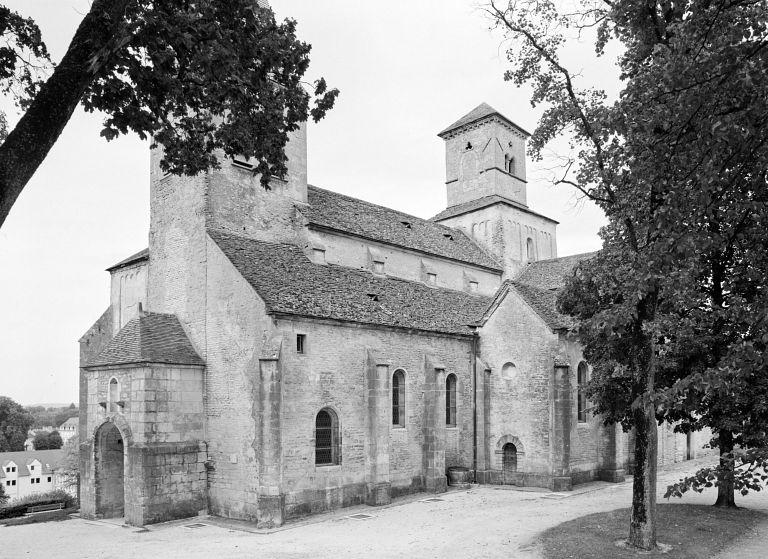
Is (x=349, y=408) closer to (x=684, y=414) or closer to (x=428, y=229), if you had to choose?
(x=684, y=414)

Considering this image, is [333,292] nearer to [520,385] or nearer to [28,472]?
[520,385]

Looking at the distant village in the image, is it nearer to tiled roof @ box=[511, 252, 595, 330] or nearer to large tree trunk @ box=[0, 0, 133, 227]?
tiled roof @ box=[511, 252, 595, 330]

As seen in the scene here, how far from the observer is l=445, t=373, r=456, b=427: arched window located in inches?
1141

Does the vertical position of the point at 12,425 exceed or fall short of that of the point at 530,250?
it falls short

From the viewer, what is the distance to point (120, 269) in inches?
1283

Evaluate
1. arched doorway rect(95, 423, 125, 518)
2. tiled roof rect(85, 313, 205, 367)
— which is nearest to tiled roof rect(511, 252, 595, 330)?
tiled roof rect(85, 313, 205, 367)

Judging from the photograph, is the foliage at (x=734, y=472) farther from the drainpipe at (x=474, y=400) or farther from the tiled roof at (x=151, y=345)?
the drainpipe at (x=474, y=400)

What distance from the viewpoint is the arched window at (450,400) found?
1141 inches

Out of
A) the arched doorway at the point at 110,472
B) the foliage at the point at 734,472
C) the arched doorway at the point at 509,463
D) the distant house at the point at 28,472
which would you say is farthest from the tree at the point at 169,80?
the distant house at the point at 28,472

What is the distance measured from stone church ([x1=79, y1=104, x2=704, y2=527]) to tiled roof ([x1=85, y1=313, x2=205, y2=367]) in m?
0.07

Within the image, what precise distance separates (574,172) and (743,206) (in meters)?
8.95

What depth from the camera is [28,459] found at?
311ft

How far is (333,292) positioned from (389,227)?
9448 mm

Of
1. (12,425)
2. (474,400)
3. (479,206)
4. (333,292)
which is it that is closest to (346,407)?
(333,292)
